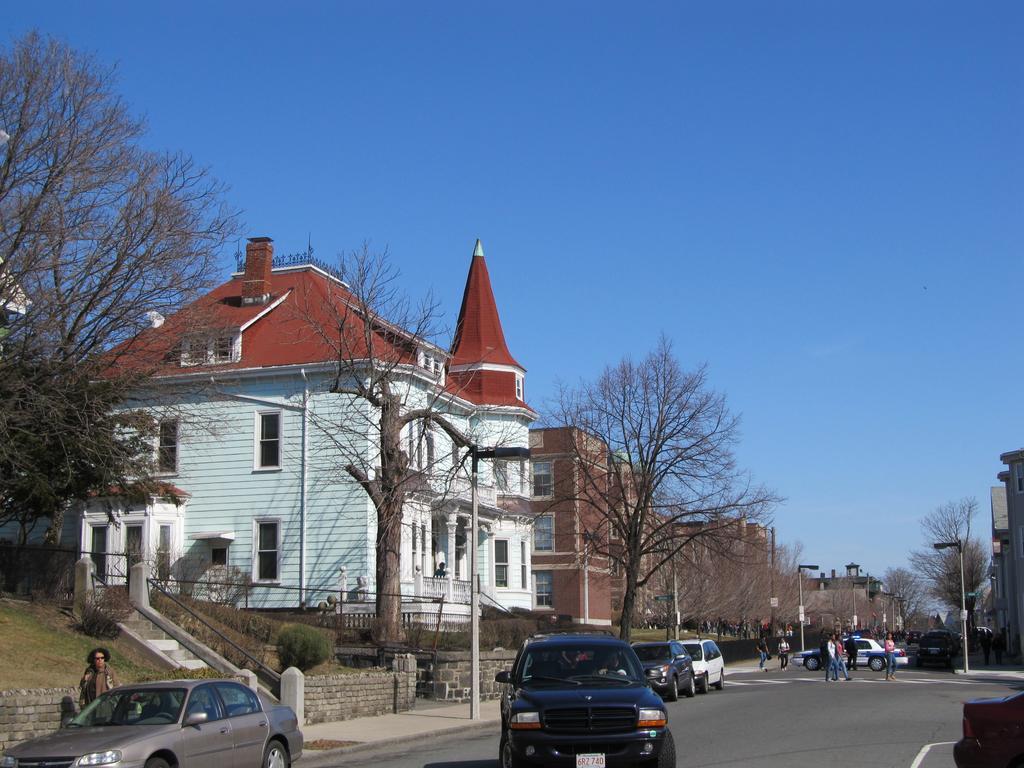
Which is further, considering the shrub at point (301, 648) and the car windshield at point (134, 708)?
the shrub at point (301, 648)

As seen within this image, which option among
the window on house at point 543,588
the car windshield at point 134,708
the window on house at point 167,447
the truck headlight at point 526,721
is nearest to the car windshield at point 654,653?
Answer: the window on house at point 167,447

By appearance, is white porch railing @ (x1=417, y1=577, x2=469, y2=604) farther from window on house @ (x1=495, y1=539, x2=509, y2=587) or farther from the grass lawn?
the grass lawn

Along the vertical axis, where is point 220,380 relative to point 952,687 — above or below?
above

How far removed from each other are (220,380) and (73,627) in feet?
58.6

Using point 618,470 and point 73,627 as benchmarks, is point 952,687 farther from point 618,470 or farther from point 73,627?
point 73,627

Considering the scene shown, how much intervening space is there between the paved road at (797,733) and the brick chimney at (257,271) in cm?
2317

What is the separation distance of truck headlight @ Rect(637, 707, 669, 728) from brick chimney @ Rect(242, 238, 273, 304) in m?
33.7

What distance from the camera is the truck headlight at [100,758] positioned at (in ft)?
37.5

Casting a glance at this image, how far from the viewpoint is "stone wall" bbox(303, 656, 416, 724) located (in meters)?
21.9

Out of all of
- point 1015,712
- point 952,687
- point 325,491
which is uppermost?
point 325,491

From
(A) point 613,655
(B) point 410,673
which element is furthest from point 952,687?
(A) point 613,655

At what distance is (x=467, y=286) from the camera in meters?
50.3

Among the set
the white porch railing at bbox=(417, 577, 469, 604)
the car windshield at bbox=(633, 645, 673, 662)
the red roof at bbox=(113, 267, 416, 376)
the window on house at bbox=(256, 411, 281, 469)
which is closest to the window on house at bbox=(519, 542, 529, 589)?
the white porch railing at bbox=(417, 577, 469, 604)

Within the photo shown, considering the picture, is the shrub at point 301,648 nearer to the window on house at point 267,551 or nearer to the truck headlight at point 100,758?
the truck headlight at point 100,758
